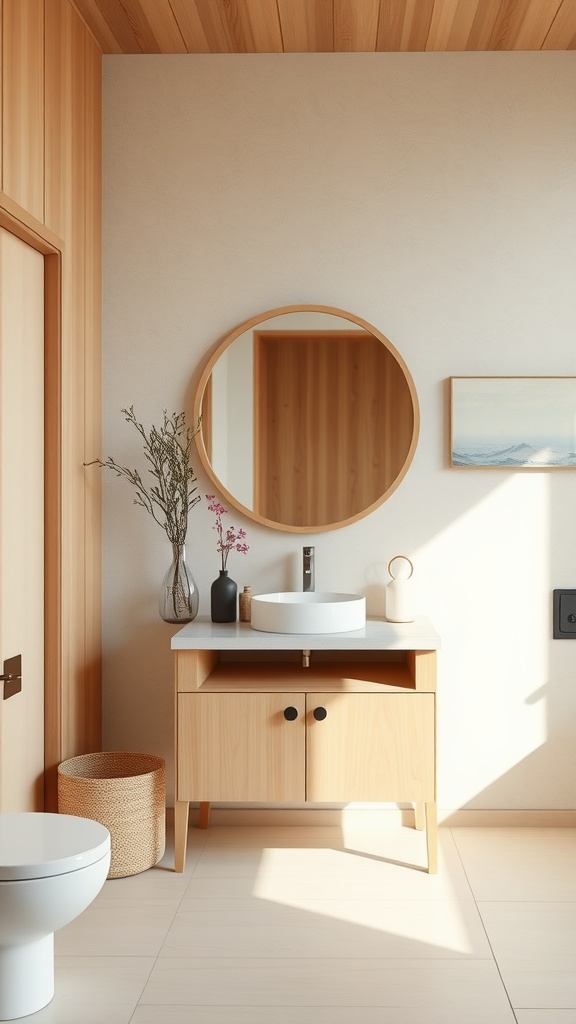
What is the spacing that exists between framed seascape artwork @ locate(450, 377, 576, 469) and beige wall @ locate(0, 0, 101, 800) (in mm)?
1276

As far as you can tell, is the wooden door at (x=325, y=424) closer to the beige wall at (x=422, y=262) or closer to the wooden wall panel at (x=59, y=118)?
the beige wall at (x=422, y=262)

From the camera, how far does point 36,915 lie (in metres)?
1.94

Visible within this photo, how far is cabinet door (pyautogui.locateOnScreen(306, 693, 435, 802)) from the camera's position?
2812 millimetres

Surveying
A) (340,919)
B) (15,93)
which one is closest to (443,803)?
(340,919)

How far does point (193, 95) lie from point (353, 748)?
2.28 m

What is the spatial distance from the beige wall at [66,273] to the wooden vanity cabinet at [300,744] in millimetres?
411

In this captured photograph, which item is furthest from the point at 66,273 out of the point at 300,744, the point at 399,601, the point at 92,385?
the point at 300,744

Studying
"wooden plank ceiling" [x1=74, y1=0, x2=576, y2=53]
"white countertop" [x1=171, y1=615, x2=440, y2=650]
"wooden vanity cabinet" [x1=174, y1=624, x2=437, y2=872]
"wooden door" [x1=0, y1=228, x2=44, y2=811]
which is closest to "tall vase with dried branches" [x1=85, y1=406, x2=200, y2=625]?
"white countertop" [x1=171, y1=615, x2=440, y2=650]

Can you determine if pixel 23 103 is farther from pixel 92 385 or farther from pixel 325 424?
pixel 325 424

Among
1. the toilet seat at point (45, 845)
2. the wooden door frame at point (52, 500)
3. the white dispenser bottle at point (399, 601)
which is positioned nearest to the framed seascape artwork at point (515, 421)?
the white dispenser bottle at point (399, 601)

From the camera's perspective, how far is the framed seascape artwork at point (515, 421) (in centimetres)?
323

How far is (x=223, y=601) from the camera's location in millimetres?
3123

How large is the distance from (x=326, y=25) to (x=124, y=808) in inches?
101

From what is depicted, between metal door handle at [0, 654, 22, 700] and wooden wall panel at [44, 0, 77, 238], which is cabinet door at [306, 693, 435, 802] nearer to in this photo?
metal door handle at [0, 654, 22, 700]
